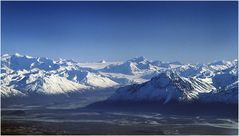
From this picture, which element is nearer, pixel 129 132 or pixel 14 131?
pixel 14 131

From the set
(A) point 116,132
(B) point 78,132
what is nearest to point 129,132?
(A) point 116,132

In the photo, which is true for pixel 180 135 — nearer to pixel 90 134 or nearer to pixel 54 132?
pixel 90 134

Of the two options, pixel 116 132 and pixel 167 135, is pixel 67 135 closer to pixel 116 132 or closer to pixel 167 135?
pixel 116 132

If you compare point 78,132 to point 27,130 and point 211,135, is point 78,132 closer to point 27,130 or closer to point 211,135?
point 27,130

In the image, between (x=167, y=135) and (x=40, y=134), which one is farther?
(x=167, y=135)

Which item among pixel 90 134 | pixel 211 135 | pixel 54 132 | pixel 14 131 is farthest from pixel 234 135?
pixel 14 131

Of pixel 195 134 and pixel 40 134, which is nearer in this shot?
pixel 40 134

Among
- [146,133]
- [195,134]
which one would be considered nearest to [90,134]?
[146,133]
